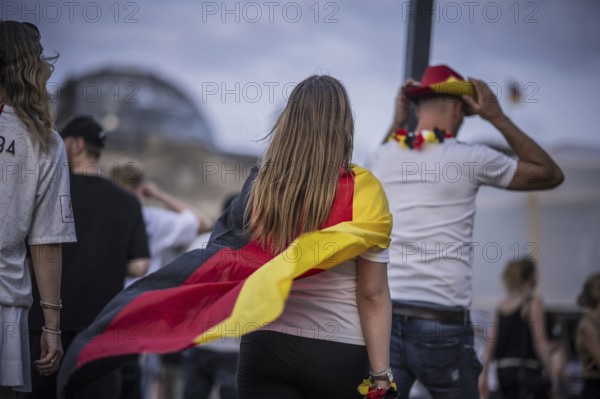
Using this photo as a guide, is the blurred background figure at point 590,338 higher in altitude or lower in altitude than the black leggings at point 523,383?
higher

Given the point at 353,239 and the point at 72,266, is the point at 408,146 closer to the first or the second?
the point at 353,239

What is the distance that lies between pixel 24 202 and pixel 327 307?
4.43 ft

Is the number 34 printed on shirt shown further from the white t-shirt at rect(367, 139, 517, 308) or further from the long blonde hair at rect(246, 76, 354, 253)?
the white t-shirt at rect(367, 139, 517, 308)

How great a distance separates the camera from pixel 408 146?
14.4 feet

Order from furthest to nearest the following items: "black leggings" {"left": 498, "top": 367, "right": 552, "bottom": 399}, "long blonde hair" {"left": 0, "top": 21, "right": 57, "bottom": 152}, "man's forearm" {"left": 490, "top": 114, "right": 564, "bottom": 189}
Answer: "black leggings" {"left": 498, "top": 367, "right": 552, "bottom": 399} → "man's forearm" {"left": 490, "top": 114, "right": 564, "bottom": 189} → "long blonde hair" {"left": 0, "top": 21, "right": 57, "bottom": 152}

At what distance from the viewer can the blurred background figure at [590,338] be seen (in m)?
6.19

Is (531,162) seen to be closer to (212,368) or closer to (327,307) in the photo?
(327,307)

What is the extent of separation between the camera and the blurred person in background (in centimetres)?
316

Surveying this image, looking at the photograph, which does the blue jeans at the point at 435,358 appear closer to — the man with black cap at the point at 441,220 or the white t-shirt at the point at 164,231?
the man with black cap at the point at 441,220

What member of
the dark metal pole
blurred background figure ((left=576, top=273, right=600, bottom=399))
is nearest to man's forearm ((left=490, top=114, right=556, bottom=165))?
the dark metal pole

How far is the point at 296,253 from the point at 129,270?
4189 mm

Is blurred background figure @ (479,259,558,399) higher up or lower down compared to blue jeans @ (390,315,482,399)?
lower down

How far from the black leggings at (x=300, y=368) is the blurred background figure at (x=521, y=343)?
4.47 metres

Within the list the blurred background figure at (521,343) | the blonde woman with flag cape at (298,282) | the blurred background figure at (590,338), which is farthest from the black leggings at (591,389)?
the blonde woman with flag cape at (298,282)
